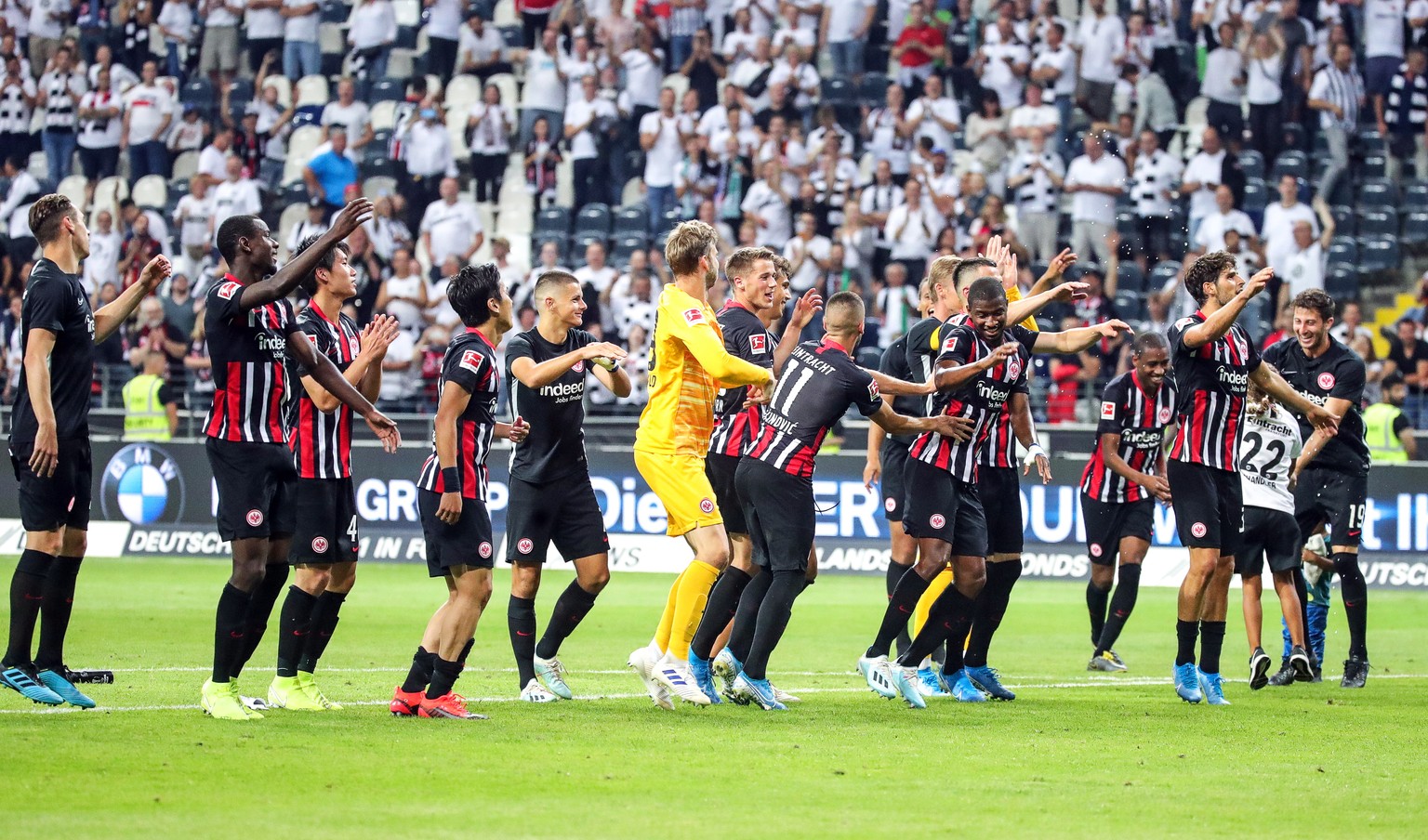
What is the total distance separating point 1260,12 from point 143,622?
17369 millimetres

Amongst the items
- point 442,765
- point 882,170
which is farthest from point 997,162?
point 442,765

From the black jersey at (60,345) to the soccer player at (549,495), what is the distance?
2.25 meters

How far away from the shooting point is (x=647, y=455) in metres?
9.59

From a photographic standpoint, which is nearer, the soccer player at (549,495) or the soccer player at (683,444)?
the soccer player at (683,444)

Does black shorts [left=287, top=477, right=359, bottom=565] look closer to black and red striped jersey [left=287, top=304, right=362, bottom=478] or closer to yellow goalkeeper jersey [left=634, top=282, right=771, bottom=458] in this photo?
black and red striped jersey [left=287, top=304, right=362, bottom=478]

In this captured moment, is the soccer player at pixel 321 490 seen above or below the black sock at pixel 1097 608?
above

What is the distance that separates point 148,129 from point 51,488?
20361 mm

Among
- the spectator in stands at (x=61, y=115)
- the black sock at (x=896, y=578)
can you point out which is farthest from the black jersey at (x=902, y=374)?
the spectator in stands at (x=61, y=115)

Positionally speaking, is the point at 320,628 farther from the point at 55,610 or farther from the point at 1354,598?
the point at 1354,598

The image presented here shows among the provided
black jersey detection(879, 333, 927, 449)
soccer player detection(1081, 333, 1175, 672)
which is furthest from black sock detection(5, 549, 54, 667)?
soccer player detection(1081, 333, 1175, 672)

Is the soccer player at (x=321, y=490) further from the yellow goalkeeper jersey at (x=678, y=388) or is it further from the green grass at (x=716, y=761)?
the yellow goalkeeper jersey at (x=678, y=388)

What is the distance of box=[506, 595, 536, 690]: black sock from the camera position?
32.8 ft

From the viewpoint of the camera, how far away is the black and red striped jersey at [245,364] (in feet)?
28.2

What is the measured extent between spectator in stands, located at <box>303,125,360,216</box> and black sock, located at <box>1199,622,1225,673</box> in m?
17.8
